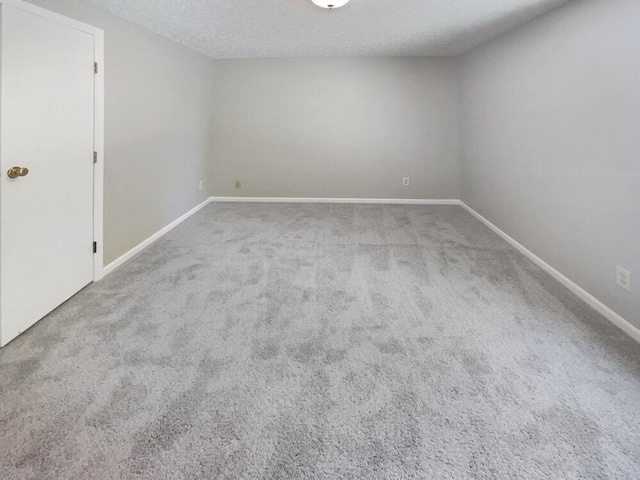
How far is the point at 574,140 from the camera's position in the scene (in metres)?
2.79

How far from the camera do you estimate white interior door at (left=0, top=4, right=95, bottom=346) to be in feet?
6.55

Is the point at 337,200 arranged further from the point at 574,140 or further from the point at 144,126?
the point at 574,140

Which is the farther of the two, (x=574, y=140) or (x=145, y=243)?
(x=145, y=243)

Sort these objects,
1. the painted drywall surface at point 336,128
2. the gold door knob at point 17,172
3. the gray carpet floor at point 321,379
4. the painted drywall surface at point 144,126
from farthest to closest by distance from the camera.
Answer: the painted drywall surface at point 336,128 → the painted drywall surface at point 144,126 → the gold door knob at point 17,172 → the gray carpet floor at point 321,379

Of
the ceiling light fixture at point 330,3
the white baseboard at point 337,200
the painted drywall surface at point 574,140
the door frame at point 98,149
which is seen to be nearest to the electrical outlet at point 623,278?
the painted drywall surface at point 574,140

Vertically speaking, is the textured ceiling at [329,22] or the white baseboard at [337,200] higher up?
the textured ceiling at [329,22]

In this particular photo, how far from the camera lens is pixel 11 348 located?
6.60 ft

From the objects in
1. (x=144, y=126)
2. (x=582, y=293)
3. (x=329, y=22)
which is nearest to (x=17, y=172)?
(x=144, y=126)

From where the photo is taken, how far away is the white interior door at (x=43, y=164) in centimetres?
200

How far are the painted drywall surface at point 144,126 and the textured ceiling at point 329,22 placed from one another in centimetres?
19

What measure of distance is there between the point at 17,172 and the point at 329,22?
9.85ft

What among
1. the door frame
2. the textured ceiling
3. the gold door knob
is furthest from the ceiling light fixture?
the gold door knob

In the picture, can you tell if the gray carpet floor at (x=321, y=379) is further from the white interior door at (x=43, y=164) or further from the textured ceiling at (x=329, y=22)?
the textured ceiling at (x=329, y=22)

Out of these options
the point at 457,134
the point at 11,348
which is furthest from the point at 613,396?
the point at 457,134
